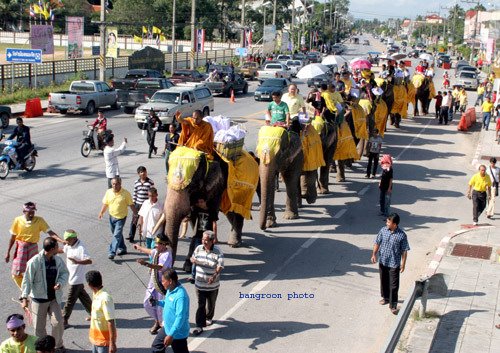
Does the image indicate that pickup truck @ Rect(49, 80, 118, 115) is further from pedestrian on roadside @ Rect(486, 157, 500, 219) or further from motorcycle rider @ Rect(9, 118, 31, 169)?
pedestrian on roadside @ Rect(486, 157, 500, 219)

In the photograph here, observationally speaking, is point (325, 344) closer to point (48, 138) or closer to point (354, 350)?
point (354, 350)

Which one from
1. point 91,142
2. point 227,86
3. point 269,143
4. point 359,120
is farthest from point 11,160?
point 227,86

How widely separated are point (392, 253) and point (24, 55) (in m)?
27.5

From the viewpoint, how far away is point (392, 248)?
Result: 10.1m

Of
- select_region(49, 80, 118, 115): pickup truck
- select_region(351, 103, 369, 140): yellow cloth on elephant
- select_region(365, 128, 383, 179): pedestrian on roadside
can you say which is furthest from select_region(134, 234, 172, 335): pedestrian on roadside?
select_region(49, 80, 118, 115): pickup truck

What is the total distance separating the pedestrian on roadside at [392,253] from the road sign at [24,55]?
2671 centimetres

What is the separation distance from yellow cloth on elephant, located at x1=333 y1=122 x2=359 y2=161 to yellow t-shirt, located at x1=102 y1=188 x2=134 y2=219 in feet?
23.9

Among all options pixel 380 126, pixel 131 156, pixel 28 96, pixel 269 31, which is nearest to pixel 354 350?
pixel 131 156

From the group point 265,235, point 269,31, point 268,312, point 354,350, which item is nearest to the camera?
point 354,350

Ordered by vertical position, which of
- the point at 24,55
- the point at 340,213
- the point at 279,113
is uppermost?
the point at 24,55

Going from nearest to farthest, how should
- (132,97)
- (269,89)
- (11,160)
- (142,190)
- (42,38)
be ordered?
1. (142,190)
2. (11,160)
3. (132,97)
4. (42,38)
5. (269,89)

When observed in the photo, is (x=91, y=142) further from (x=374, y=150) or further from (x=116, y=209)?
(x=116, y=209)

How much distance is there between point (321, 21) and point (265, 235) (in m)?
133

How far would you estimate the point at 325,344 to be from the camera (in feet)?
29.9
